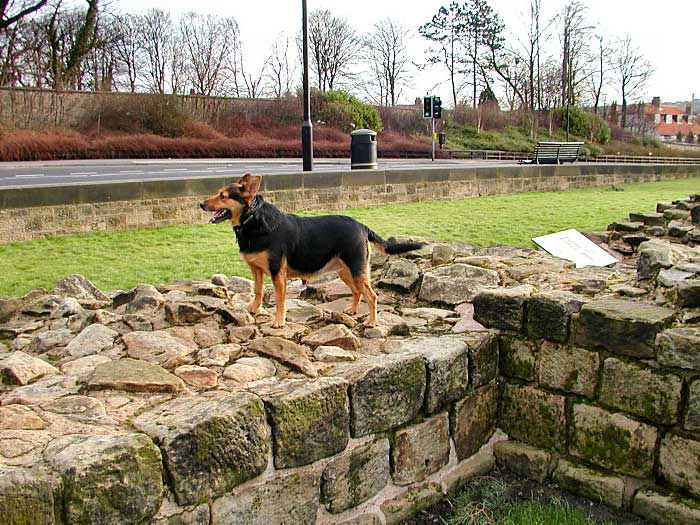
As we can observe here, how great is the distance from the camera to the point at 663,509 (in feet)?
12.0

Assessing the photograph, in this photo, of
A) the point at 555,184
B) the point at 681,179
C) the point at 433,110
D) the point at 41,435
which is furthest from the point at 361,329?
the point at 433,110

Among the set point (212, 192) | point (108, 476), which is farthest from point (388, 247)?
point (212, 192)

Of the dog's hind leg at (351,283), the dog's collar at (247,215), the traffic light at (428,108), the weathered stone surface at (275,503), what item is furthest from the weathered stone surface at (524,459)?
the traffic light at (428,108)

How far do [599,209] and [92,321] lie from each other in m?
9.76

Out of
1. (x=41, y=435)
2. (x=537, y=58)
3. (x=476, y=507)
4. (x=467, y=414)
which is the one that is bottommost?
(x=476, y=507)

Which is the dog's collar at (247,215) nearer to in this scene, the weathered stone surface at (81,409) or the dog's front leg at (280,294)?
the dog's front leg at (280,294)

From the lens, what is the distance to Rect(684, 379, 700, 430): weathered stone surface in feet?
11.5

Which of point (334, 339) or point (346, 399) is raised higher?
point (334, 339)

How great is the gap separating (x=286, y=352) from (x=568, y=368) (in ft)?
5.83

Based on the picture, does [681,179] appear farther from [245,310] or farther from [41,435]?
[41,435]

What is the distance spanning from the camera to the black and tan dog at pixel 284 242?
151 inches

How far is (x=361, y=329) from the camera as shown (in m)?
4.34

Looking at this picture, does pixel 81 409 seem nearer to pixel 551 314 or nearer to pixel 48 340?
pixel 48 340

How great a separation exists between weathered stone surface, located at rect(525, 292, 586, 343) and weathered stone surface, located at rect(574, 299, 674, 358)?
0.08 metres
